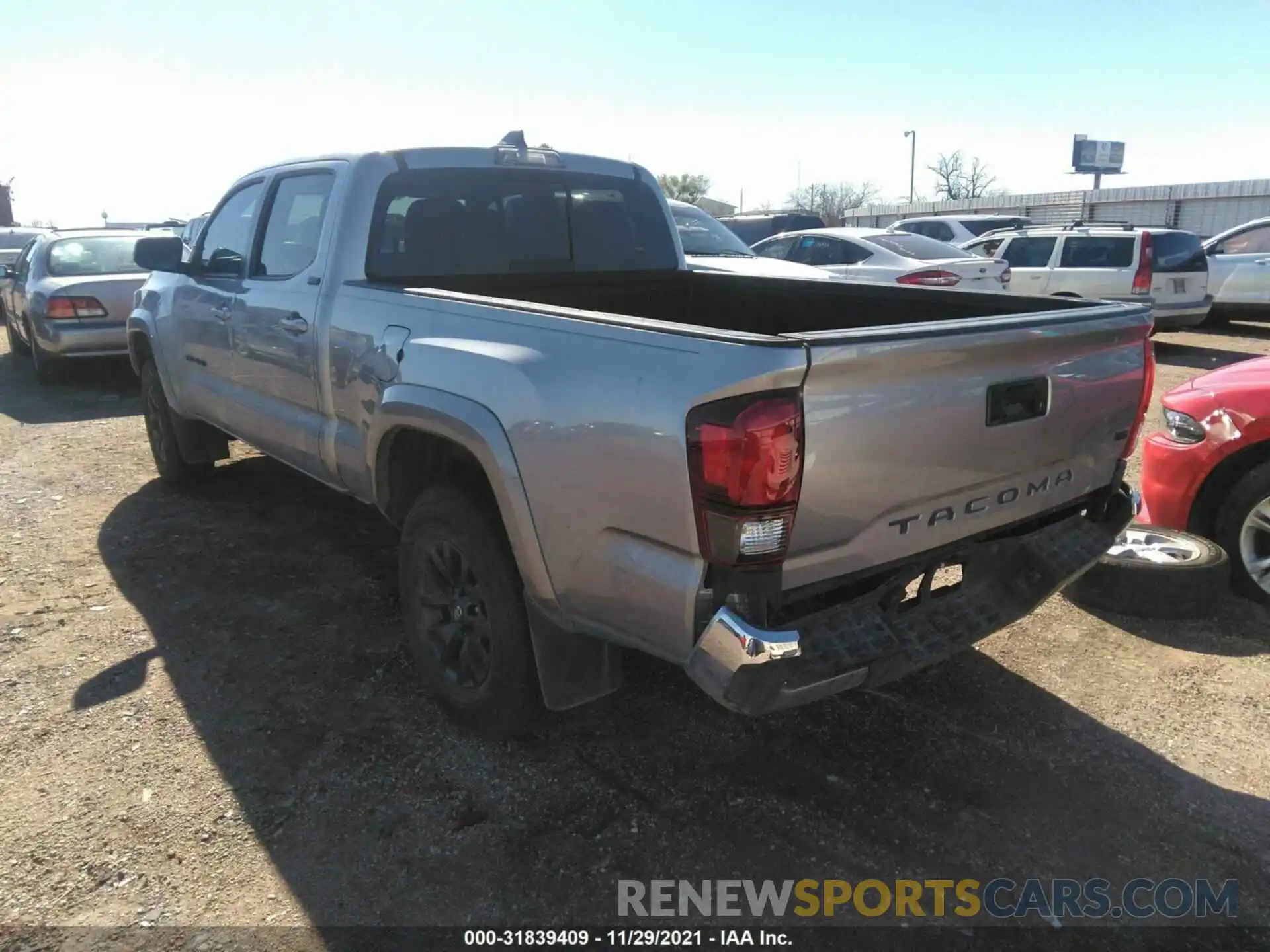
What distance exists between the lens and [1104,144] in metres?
65.3

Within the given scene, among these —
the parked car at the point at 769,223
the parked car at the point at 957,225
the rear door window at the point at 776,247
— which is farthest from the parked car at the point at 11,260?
the parked car at the point at 769,223

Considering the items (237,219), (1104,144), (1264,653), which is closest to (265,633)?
(237,219)

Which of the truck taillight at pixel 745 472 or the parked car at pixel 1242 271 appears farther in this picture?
the parked car at pixel 1242 271

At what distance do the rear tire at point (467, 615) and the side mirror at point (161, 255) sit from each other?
2.65 metres

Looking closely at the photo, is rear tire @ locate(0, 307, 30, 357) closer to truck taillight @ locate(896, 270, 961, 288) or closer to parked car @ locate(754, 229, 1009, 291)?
parked car @ locate(754, 229, 1009, 291)

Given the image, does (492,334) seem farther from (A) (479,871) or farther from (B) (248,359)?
(B) (248,359)

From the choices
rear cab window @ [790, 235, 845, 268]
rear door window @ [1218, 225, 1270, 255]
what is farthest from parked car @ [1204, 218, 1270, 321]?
rear cab window @ [790, 235, 845, 268]

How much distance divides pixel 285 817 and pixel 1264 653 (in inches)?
150

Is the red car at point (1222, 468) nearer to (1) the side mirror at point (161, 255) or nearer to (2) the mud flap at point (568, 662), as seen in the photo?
(2) the mud flap at point (568, 662)

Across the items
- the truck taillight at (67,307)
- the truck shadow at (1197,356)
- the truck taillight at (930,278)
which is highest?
the truck taillight at (67,307)

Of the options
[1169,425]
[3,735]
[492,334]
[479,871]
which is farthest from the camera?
[1169,425]

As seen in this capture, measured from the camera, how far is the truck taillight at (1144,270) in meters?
12.2

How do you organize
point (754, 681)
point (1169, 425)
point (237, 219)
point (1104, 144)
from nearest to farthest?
point (754, 681), point (1169, 425), point (237, 219), point (1104, 144)

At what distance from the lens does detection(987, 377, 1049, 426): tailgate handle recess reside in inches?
103
